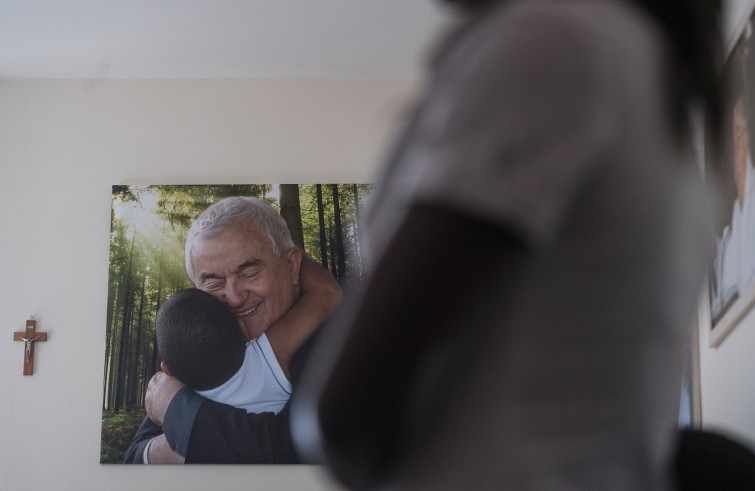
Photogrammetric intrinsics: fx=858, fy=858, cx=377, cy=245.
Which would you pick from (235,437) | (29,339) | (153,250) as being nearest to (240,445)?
(235,437)

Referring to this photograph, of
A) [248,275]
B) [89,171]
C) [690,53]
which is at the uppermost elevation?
[89,171]

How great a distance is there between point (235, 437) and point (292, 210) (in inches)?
39.4

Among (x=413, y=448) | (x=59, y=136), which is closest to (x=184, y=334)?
(x=59, y=136)

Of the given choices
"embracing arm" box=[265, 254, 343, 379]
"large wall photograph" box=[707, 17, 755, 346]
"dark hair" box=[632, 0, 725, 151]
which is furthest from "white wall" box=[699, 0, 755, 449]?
"embracing arm" box=[265, 254, 343, 379]

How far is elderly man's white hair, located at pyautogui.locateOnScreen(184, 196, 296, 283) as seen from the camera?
3.73m

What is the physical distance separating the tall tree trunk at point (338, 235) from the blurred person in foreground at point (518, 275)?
3.23 m

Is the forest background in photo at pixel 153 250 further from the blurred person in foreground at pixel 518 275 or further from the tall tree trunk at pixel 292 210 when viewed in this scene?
the blurred person in foreground at pixel 518 275

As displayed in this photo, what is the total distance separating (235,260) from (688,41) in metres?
3.32

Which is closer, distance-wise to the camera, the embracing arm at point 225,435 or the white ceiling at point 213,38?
the white ceiling at point 213,38

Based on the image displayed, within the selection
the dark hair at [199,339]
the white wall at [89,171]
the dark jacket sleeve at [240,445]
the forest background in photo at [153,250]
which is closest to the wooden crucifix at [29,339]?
the white wall at [89,171]

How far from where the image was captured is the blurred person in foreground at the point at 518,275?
411 mm

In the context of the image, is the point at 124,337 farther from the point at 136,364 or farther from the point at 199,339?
the point at 199,339

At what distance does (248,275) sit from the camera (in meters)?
3.70

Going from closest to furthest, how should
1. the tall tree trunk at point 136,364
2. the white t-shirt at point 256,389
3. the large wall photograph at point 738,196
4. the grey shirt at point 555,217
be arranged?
the grey shirt at point 555,217 → the large wall photograph at point 738,196 → the white t-shirt at point 256,389 → the tall tree trunk at point 136,364
